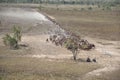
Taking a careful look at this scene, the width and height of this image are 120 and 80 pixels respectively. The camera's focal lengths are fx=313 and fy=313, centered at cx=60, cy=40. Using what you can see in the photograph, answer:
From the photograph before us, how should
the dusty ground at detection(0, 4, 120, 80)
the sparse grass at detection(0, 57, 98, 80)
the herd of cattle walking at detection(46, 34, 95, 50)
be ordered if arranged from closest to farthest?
the sparse grass at detection(0, 57, 98, 80)
the dusty ground at detection(0, 4, 120, 80)
the herd of cattle walking at detection(46, 34, 95, 50)

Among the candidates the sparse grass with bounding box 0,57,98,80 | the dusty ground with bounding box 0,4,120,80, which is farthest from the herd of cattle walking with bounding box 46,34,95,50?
the sparse grass with bounding box 0,57,98,80

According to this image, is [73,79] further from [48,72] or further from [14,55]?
[14,55]

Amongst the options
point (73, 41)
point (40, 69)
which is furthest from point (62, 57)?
point (40, 69)

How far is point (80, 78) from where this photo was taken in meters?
24.7

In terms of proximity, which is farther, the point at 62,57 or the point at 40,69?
the point at 62,57

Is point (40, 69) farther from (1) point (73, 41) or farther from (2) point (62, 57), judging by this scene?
(1) point (73, 41)

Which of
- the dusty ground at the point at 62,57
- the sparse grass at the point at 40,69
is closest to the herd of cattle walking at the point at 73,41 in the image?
the dusty ground at the point at 62,57

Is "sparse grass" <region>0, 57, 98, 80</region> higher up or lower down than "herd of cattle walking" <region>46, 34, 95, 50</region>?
higher up

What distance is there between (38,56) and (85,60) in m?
4.95

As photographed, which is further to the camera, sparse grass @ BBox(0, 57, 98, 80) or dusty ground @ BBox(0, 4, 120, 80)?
dusty ground @ BBox(0, 4, 120, 80)

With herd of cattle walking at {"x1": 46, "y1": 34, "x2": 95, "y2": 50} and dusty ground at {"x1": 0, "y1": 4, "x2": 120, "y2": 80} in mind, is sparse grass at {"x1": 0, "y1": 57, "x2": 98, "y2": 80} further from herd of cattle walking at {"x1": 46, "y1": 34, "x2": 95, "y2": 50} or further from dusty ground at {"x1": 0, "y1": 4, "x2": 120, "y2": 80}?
herd of cattle walking at {"x1": 46, "y1": 34, "x2": 95, "y2": 50}

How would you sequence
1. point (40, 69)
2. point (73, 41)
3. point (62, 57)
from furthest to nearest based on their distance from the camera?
point (73, 41), point (62, 57), point (40, 69)

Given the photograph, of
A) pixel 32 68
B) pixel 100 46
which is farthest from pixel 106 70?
pixel 100 46

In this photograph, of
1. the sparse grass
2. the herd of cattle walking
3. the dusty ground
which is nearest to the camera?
the sparse grass
